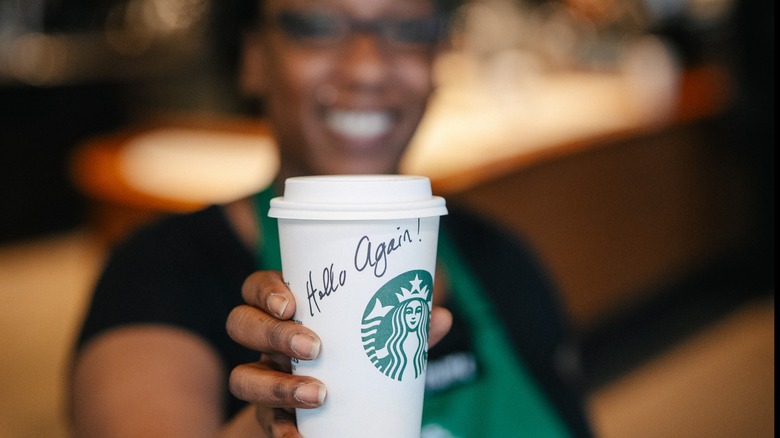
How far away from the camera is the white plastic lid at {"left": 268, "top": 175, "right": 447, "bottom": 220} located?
68cm

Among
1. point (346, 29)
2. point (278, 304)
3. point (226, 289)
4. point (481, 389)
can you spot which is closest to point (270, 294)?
point (278, 304)

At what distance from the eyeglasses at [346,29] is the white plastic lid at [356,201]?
543 mm

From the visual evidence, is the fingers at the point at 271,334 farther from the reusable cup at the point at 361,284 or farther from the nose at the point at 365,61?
the nose at the point at 365,61

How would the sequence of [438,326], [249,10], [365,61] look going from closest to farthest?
[438,326] → [365,61] → [249,10]

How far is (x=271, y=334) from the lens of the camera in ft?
2.30

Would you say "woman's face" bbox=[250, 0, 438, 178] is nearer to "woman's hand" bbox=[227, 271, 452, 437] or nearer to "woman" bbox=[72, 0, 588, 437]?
"woman" bbox=[72, 0, 588, 437]

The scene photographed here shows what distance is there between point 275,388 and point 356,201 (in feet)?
0.59

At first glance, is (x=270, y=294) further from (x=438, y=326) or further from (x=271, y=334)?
(x=438, y=326)

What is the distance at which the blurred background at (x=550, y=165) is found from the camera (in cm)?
282

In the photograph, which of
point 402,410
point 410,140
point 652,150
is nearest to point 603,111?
point 652,150

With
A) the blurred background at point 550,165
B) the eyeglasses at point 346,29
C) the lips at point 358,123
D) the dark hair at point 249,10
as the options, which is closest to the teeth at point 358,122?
the lips at point 358,123

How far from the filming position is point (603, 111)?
3932 mm

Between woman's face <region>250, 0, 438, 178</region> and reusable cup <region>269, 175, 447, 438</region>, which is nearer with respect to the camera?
reusable cup <region>269, 175, 447, 438</region>

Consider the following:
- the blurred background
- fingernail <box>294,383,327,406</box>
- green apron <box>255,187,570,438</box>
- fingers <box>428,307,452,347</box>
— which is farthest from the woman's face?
fingernail <box>294,383,327,406</box>
